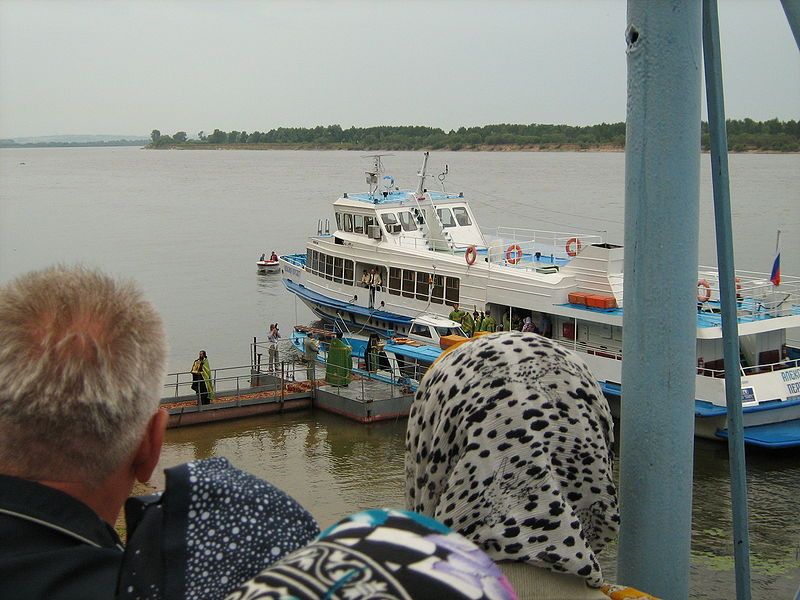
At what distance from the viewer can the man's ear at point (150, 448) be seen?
1.54 m

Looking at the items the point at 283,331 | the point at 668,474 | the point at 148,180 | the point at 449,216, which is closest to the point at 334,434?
the point at 449,216

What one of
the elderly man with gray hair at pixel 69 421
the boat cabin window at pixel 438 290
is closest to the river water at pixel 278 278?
the elderly man with gray hair at pixel 69 421

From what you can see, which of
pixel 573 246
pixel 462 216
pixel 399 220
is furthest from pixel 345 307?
pixel 573 246

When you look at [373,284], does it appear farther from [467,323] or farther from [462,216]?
[467,323]

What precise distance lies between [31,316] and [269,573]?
0.68 metres

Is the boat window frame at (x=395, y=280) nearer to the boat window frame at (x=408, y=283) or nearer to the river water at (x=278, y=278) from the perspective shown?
the boat window frame at (x=408, y=283)

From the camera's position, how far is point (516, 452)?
5.87 feet

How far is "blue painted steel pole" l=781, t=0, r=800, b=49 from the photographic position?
2084 millimetres

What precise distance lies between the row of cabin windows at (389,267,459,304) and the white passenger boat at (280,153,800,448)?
0.03m

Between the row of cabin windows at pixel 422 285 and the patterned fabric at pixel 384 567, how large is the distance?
19.3m

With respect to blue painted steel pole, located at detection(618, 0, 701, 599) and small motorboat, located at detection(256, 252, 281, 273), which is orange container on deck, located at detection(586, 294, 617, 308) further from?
small motorboat, located at detection(256, 252, 281, 273)

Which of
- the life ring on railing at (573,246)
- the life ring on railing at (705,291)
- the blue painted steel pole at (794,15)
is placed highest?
the blue painted steel pole at (794,15)

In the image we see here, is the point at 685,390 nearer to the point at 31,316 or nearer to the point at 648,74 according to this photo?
A: the point at 648,74

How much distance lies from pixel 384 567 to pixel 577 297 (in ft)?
56.1
